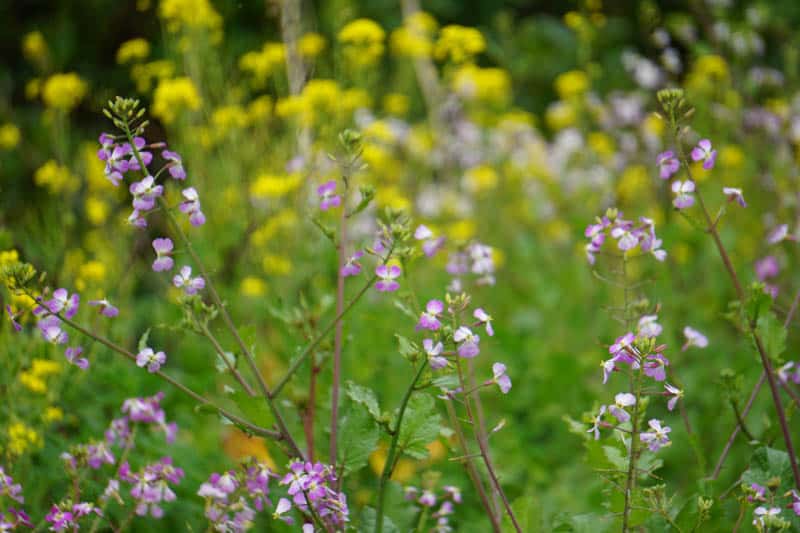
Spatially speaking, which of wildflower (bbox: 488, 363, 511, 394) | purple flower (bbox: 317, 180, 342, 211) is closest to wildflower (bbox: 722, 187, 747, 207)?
wildflower (bbox: 488, 363, 511, 394)

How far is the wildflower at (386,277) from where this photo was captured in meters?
1.14

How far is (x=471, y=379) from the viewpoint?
1.53 meters

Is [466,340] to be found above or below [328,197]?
below

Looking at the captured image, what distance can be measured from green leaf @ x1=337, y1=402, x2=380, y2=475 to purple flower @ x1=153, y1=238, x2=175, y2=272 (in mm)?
365

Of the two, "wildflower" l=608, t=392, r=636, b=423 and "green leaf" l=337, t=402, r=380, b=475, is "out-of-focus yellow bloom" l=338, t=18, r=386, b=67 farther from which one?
"wildflower" l=608, t=392, r=636, b=423

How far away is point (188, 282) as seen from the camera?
1157mm

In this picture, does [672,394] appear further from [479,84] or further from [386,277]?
[479,84]

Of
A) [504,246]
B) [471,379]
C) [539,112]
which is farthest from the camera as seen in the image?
[539,112]

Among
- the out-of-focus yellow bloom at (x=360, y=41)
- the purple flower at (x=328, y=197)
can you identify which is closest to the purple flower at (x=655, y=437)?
the purple flower at (x=328, y=197)

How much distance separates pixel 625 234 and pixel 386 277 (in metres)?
0.38

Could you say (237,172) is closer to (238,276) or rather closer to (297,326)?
(238,276)

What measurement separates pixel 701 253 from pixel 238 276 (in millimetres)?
1844

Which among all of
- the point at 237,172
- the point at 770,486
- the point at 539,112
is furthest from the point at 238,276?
the point at 539,112

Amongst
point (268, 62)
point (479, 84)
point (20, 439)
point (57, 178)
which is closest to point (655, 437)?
point (20, 439)
